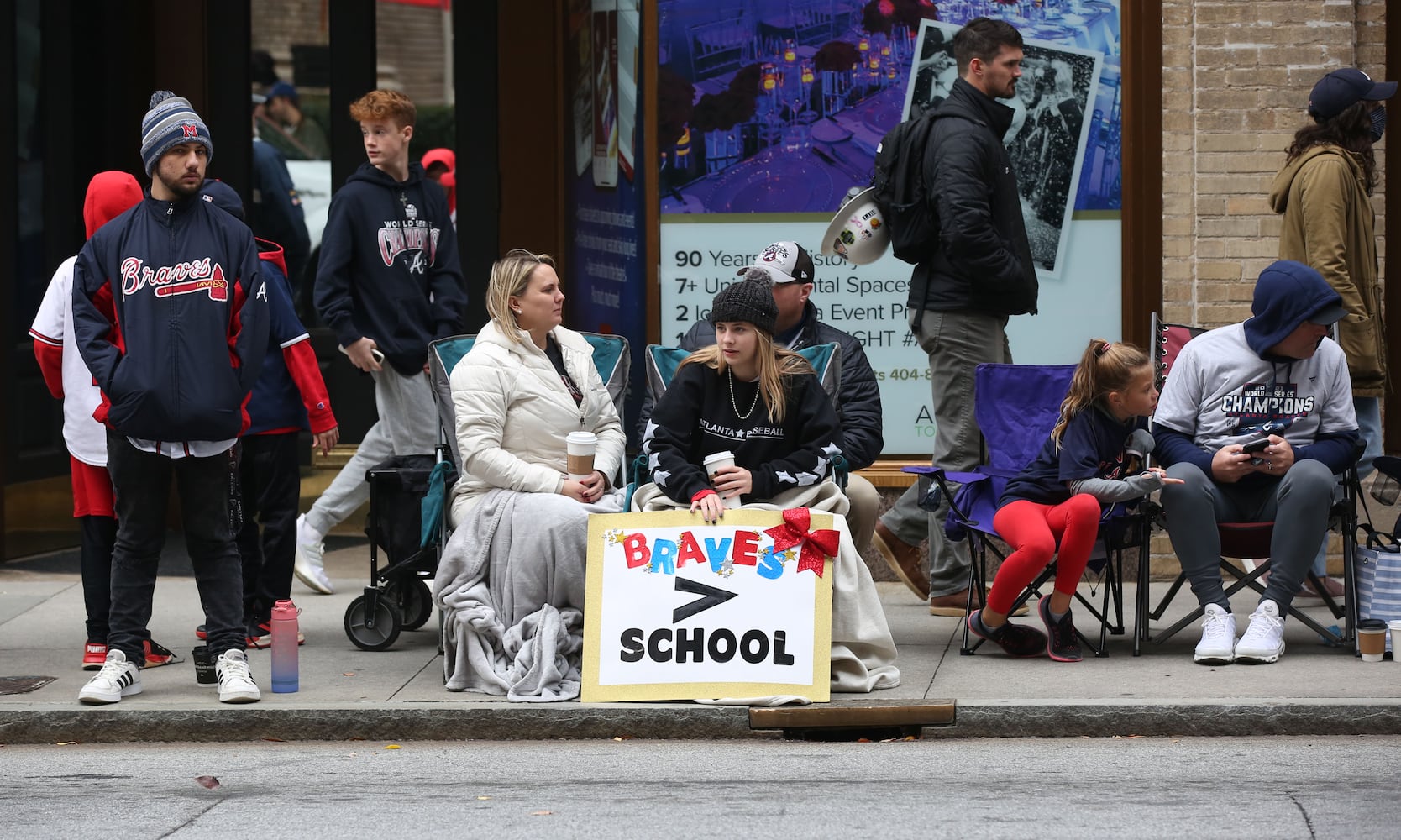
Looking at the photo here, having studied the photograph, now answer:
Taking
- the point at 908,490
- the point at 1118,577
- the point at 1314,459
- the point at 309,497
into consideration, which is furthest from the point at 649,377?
the point at 309,497

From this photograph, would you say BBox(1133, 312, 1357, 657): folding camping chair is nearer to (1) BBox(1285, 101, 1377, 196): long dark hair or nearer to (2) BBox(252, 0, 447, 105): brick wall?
(1) BBox(1285, 101, 1377, 196): long dark hair

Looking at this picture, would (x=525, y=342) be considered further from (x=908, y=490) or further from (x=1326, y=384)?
(x=1326, y=384)

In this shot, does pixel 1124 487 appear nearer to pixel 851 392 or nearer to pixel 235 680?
pixel 851 392

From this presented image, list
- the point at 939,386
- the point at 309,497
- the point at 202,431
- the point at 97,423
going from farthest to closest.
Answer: the point at 309,497 → the point at 939,386 → the point at 97,423 → the point at 202,431

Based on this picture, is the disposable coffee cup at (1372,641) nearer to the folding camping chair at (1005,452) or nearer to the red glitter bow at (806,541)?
the folding camping chair at (1005,452)

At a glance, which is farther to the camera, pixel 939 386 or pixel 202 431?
pixel 939 386

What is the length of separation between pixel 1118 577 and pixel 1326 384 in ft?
3.76

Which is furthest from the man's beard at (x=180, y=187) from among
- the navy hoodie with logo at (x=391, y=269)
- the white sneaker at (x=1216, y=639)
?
the white sneaker at (x=1216, y=639)

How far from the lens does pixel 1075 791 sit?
5.75 metres

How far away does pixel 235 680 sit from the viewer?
6.83 metres

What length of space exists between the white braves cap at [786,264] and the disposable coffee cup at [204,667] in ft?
8.58

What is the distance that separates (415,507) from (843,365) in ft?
6.14

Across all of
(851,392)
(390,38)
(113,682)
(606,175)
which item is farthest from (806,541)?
(390,38)

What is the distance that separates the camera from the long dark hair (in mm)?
8516
